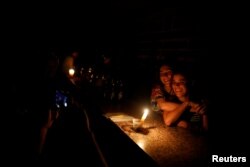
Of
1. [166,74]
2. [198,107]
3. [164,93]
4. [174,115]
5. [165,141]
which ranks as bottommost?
[165,141]

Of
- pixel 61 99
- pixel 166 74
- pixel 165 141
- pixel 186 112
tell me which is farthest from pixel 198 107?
pixel 61 99

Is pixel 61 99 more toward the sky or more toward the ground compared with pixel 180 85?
more toward the ground

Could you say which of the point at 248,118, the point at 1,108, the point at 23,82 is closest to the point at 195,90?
the point at 248,118

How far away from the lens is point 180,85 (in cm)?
381

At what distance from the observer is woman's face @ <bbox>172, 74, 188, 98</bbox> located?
379cm

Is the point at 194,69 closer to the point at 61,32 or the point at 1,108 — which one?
the point at 1,108

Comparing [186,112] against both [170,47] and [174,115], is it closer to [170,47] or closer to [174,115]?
[174,115]

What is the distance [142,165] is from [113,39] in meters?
7.07

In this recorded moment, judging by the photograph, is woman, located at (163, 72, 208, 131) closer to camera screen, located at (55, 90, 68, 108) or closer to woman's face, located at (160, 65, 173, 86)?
woman's face, located at (160, 65, 173, 86)

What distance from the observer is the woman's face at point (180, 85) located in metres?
3.79

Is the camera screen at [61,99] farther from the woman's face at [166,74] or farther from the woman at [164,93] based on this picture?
the woman's face at [166,74]

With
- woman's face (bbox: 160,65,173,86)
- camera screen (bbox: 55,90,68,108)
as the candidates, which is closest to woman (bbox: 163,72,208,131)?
woman's face (bbox: 160,65,173,86)

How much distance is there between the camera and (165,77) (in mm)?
4203

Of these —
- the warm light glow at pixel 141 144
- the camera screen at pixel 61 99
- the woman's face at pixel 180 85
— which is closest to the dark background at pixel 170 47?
the woman's face at pixel 180 85
